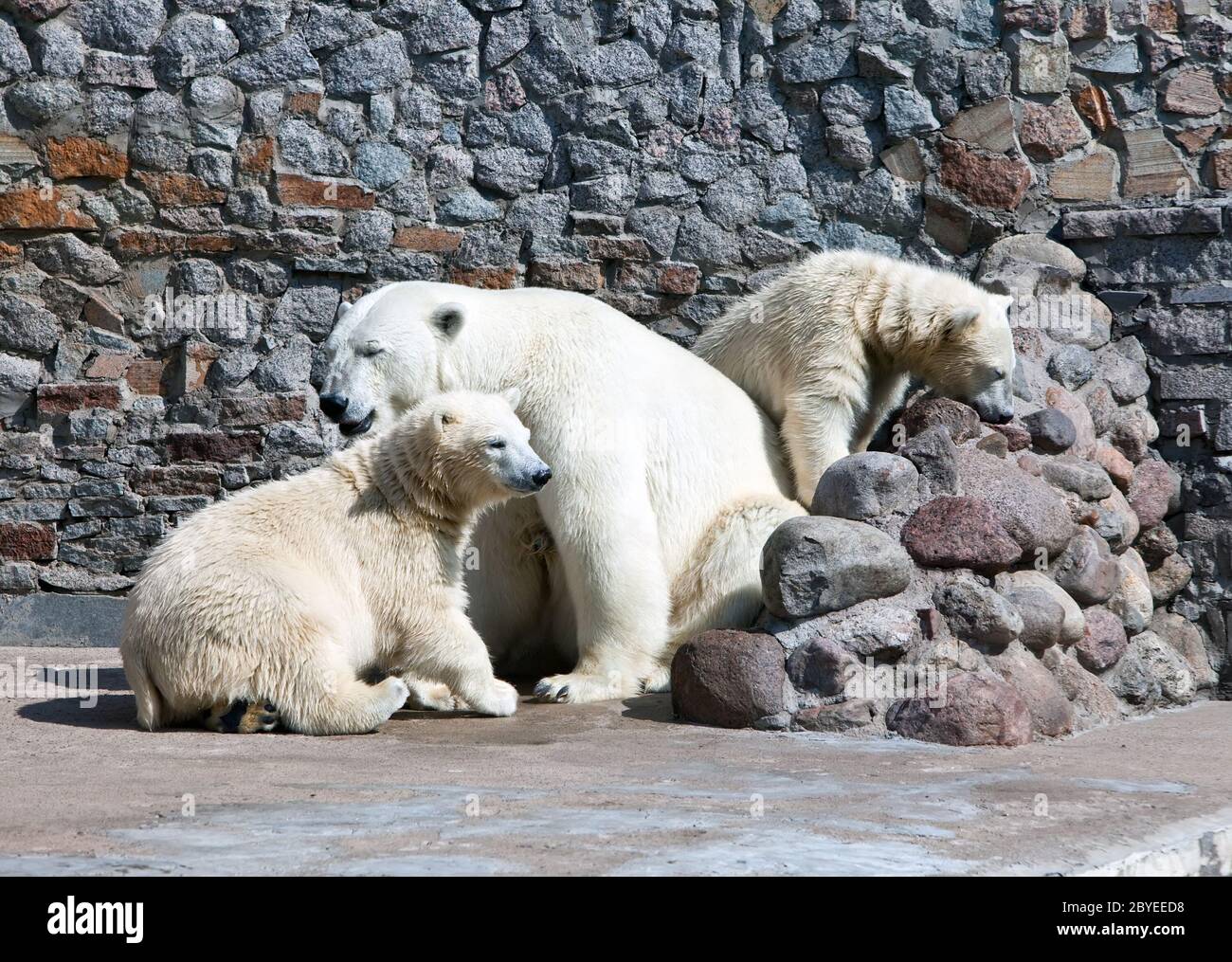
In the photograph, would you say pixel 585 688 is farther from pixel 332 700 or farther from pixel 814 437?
pixel 814 437

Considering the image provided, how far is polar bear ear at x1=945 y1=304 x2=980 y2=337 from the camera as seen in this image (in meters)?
5.79

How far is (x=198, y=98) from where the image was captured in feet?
24.4

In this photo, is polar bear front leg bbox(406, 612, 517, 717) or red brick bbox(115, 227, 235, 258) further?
red brick bbox(115, 227, 235, 258)

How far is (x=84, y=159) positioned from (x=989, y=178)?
186 inches

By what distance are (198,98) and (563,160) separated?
6.39 ft

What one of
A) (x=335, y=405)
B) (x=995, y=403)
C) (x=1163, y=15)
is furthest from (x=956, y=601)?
(x=1163, y=15)

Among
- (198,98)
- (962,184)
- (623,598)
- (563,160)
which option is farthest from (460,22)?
(623,598)

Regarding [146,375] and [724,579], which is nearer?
[724,579]

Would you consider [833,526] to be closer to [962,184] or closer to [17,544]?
[962,184]

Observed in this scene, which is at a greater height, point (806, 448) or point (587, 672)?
point (806, 448)

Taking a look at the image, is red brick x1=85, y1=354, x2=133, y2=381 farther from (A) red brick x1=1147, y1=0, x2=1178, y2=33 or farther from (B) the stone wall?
(A) red brick x1=1147, y1=0, x2=1178, y2=33

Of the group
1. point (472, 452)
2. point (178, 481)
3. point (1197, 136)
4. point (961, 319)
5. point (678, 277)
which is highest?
point (1197, 136)

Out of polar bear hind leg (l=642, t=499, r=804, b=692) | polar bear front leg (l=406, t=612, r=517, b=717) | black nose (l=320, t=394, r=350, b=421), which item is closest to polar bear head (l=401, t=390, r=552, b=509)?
polar bear front leg (l=406, t=612, r=517, b=717)

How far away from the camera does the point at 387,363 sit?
5266 mm
